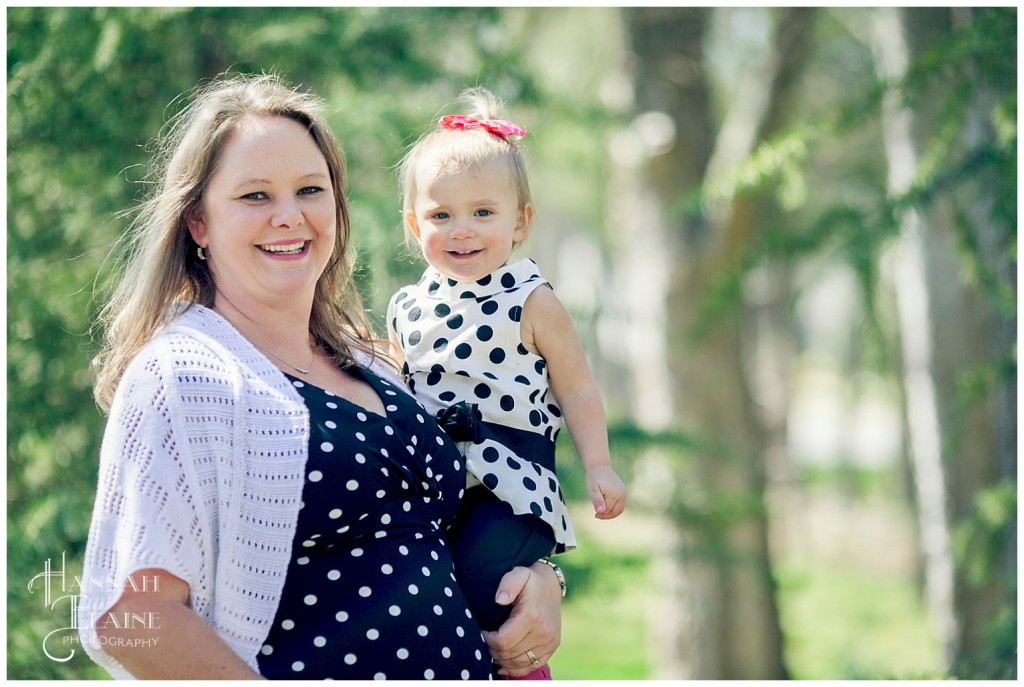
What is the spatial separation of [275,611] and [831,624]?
1092cm

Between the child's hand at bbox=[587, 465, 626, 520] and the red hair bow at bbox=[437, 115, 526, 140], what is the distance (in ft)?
2.45

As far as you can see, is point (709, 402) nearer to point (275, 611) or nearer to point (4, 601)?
point (4, 601)

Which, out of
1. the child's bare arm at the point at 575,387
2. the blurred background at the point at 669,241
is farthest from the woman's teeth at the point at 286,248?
the blurred background at the point at 669,241

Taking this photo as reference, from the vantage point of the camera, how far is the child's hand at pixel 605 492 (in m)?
2.13

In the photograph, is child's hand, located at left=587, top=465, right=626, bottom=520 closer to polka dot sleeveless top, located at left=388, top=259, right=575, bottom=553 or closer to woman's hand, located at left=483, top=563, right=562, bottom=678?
polka dot sleeveless top, located at left=388, top=259, right=575, bottom=553

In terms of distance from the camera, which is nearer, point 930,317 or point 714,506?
point 714,506

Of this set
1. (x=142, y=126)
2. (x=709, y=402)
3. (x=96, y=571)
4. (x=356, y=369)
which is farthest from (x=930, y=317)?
(x=96, y=571)

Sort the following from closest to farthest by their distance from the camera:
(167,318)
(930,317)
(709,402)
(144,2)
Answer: (167,318)
(144,2)
(930,317)
(709,402)

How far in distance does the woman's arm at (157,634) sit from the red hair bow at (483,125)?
3.66 ft

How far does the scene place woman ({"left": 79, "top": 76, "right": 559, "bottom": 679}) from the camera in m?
1.59

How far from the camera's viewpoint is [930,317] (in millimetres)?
6410

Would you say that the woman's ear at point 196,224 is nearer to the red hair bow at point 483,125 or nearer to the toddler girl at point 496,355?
the toddler girl at point 496,355

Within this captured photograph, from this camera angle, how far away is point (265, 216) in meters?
1.85

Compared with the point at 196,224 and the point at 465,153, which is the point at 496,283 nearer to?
the point at 465,153
